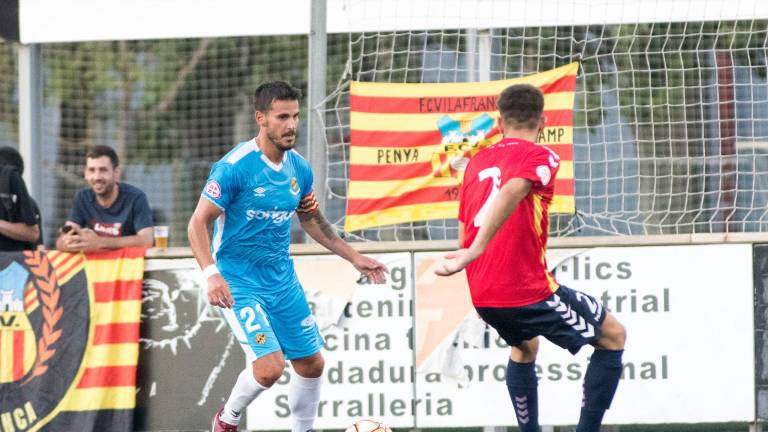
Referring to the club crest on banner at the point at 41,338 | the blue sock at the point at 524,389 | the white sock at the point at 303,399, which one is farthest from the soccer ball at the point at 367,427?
the club crest on banner at the point at 41,338

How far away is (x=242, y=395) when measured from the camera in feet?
22.7

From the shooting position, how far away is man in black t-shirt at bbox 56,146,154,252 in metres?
9.06

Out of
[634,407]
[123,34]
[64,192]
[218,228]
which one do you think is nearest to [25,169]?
[123,34]

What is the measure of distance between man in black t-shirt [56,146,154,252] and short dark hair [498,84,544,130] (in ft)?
12.1

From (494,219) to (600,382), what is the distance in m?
1.15

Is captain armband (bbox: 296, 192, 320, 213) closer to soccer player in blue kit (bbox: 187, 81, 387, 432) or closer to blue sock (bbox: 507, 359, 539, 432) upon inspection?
soccer player in blue kit (bbox: 187, 81, 387, 432)

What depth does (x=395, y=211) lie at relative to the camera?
30.1 ft

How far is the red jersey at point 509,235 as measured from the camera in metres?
6.14

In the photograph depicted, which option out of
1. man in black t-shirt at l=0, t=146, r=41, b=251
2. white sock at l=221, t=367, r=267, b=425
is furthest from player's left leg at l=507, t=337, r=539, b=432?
man in black t-shirt at l=0, t=146, r=41, b=251

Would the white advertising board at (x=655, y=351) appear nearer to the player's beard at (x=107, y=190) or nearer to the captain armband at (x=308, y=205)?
the captain armband at (x=308, y=205)

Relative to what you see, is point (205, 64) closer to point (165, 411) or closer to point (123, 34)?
point (123, 34)

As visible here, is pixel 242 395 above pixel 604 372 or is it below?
below

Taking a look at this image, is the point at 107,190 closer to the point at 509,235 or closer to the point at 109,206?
the point at 109,206

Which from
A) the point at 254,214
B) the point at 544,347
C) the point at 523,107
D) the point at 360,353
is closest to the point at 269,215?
the point at 254,214
